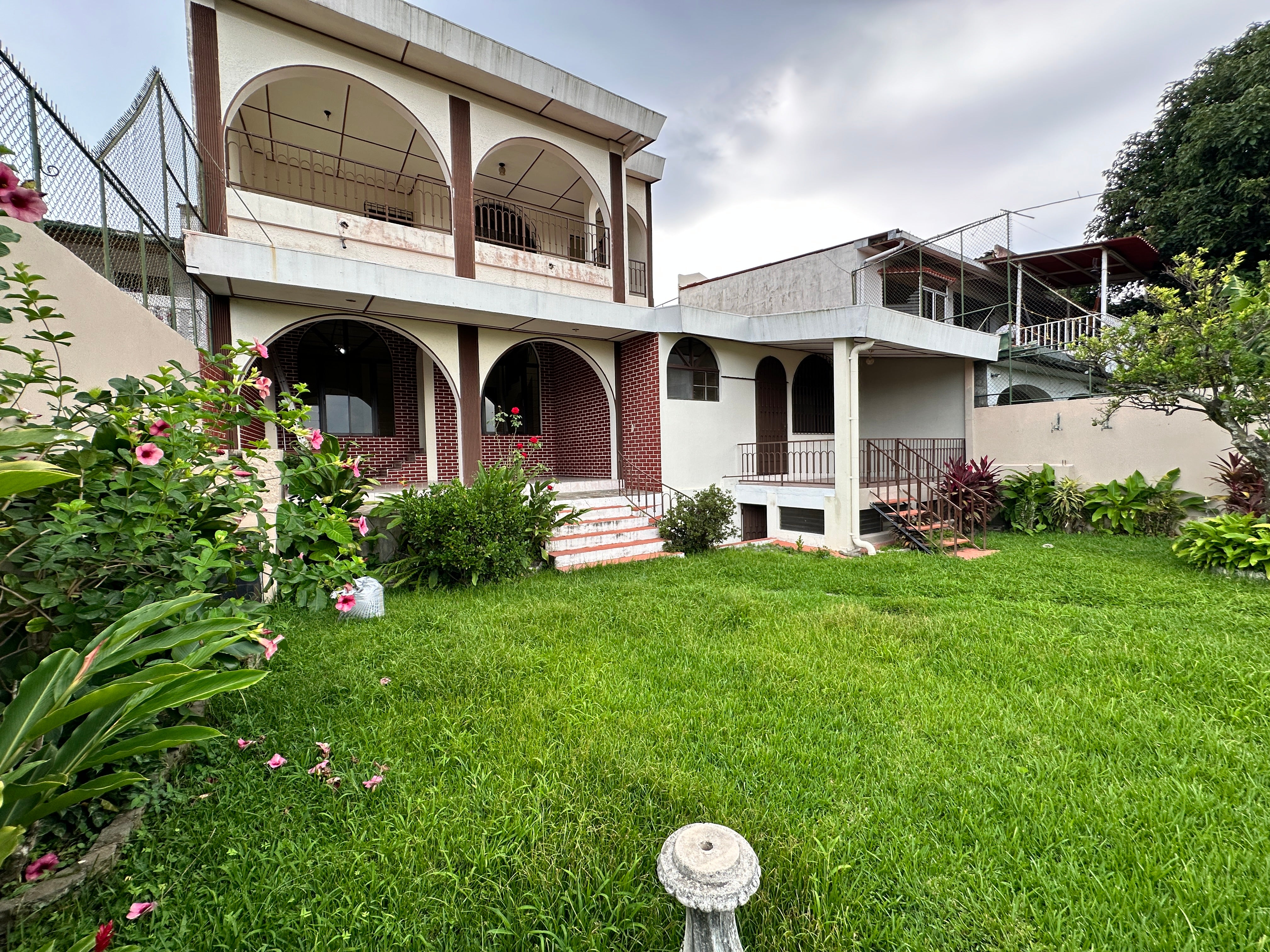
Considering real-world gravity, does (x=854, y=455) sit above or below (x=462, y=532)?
above

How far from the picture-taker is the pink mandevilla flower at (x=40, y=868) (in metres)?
1.68

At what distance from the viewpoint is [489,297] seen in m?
7.35

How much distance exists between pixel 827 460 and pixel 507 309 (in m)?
6.79

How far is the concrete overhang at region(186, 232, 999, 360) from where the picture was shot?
5.96m

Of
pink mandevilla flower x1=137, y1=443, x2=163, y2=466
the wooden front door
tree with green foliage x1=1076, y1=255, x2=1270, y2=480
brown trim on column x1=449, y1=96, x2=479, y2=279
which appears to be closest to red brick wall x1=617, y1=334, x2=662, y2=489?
the wooden front door

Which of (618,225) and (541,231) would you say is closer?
(618,225)

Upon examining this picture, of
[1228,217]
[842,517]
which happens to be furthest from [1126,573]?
[1228,217]

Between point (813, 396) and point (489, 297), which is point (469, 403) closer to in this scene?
point (489, 297)

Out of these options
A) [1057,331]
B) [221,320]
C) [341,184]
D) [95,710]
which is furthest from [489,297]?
[1057,331]

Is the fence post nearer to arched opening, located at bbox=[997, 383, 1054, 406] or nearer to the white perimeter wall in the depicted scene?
the white perimeter wall

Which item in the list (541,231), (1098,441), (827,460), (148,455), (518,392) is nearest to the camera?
(148,455)

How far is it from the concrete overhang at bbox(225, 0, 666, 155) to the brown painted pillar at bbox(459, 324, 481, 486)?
3629 mm

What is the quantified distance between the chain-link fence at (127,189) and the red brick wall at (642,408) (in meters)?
5.89

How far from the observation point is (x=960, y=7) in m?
6.15
